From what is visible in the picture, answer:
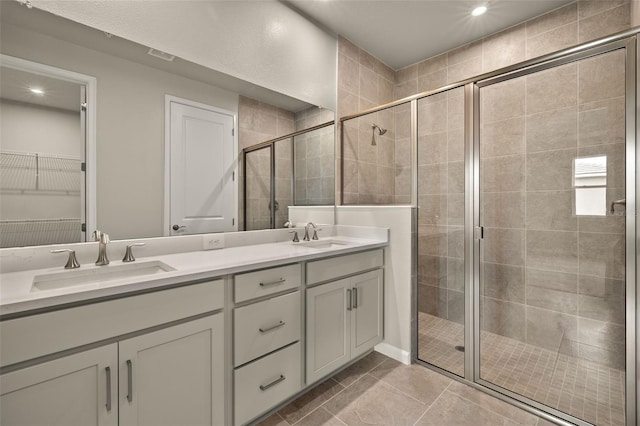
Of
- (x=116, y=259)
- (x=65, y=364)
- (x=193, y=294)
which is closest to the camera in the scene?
(x=65, y=364)

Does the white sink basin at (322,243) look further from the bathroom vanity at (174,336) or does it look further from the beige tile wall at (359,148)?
the beige tile wall at (359,148)

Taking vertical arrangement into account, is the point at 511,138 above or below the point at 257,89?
below

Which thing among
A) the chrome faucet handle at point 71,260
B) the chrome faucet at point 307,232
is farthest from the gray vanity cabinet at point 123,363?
the chrome faucet at point 307,232

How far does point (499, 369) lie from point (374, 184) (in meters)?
1.67

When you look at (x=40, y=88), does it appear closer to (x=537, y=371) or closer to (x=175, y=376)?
(x=175, y=376)

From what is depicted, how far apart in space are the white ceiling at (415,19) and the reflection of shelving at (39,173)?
1916mm

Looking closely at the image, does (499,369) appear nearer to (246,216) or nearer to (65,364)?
(246,216)

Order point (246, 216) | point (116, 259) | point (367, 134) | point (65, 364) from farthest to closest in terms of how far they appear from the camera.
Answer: point (367, 134)
point (246, 216)
point (116, 259)
point (65, 364)

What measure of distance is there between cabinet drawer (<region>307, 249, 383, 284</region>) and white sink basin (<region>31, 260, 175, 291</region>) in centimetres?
74

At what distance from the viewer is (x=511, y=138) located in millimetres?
1981

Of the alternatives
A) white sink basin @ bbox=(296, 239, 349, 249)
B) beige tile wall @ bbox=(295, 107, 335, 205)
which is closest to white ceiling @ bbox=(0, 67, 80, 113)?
beige tile wall @ bbox=(295, 107, 335, 205)

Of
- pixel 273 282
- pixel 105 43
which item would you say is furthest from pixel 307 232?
pixel 105 43

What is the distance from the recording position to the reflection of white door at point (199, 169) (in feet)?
5.35

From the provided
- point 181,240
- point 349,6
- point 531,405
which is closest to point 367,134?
point 349,6
